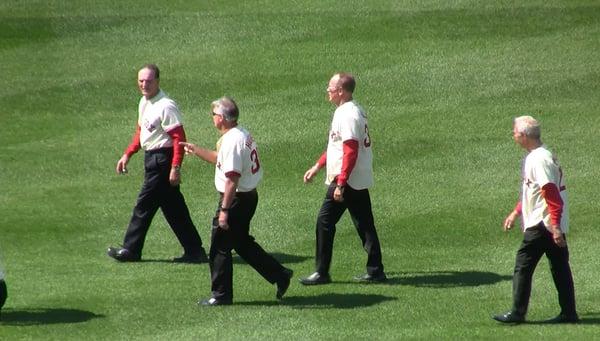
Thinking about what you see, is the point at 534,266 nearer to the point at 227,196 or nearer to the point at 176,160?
the point at 227,196

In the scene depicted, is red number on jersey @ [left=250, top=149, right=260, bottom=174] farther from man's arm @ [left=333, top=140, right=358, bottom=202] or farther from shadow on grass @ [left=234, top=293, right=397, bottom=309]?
shadow on grass @ [left=234, top=293, right=397, bottom=309]

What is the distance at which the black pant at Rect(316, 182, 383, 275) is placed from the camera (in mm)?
13930

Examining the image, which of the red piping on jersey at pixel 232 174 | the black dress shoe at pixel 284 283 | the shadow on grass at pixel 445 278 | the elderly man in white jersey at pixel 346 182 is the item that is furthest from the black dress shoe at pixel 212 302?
the shadow on grass at pixel 445 278

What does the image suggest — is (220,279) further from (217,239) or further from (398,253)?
(398,253)

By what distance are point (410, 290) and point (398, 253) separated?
1.38 metres

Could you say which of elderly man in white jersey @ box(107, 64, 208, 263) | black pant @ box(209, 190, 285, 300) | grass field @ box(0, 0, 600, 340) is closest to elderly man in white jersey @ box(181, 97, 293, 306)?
black pant @ box(209, 190, 285, 300)

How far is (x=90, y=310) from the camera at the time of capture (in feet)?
42.6

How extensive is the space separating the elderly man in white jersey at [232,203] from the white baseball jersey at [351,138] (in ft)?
3.43

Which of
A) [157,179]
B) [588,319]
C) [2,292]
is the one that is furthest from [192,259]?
[588,319]

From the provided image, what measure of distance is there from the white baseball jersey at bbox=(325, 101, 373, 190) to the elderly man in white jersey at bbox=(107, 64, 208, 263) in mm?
1791

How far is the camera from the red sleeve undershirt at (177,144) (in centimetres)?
1441

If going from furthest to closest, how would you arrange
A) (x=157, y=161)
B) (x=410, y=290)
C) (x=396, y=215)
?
1. (x=396, y=215)
2. (x=157, y=161)
3. (x=410, y=290)

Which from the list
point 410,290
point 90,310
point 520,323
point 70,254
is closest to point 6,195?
point 70,254

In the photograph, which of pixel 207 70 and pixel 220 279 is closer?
pixel 220 279
